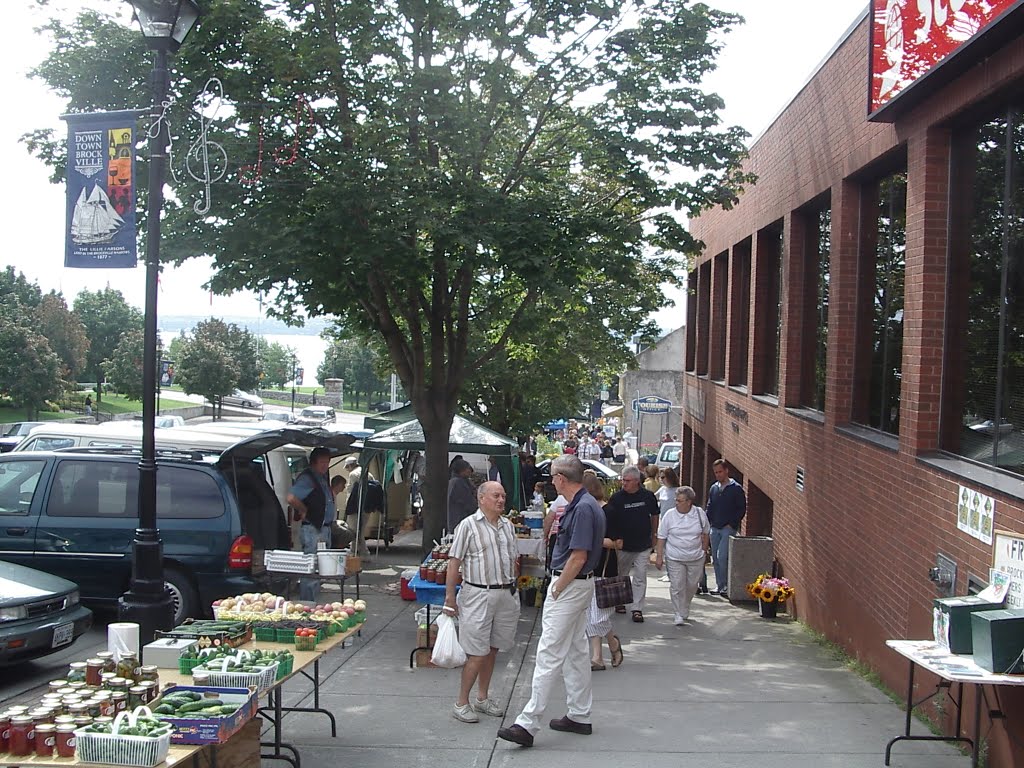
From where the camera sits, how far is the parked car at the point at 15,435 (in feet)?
91.1

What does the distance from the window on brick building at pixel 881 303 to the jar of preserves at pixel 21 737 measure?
7.33 m

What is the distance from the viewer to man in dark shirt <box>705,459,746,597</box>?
555 inches

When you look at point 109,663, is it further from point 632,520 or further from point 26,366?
point 26,366

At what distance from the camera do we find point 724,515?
14195 mm

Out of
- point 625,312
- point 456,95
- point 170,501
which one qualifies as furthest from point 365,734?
point 625,312

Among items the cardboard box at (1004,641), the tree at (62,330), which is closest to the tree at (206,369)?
the tree at (62,330)

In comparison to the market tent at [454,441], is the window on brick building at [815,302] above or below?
above

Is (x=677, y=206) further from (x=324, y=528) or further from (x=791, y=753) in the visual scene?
(x=791, y=753)

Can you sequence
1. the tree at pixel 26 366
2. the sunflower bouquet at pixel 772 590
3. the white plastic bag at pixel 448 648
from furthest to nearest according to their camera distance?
1. the tree at pixel 26 366
2. the sunflower bouquet at pixel 772 590
3. the white plastic bag at pixel 448 648

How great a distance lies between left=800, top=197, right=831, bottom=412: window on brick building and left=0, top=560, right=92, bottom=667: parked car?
27.0 feet

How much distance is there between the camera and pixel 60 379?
6131 cm

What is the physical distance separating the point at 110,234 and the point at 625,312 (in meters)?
14.2

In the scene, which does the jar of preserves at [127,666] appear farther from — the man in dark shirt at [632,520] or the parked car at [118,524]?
the man in dark shirt at [632,520]

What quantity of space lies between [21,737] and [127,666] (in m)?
0.99
